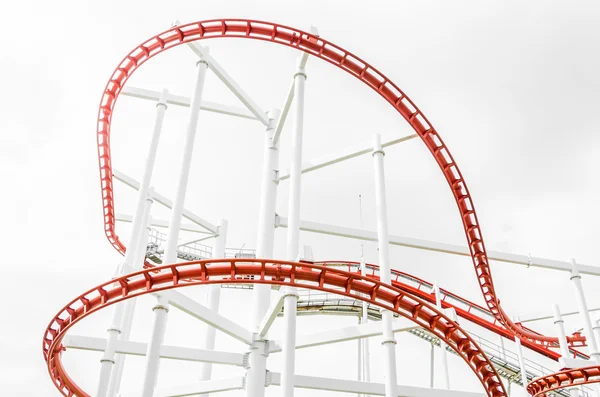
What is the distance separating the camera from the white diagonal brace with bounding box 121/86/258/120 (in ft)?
31.2

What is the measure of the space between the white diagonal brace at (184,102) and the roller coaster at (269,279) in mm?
20

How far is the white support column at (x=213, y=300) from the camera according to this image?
876 cm

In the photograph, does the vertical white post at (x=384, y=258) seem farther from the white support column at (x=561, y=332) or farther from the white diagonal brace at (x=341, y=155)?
the white support column at (x=561, y=332)

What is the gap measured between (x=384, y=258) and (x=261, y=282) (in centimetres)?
197

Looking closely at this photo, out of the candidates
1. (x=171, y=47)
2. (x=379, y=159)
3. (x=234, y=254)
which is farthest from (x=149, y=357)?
(x=234, y=254)

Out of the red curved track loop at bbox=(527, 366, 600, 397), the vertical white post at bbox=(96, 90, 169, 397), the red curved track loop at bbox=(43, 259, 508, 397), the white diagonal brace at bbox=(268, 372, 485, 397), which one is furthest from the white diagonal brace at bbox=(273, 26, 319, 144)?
the red curved track loop at bbox=(527, 366, 600, 397)

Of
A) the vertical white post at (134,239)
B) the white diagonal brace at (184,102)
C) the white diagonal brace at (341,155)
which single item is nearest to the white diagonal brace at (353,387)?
the vertical white post at (134,239)

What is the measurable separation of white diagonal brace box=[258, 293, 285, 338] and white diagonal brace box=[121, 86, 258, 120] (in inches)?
152

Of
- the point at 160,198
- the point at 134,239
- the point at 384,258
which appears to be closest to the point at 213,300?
the point at 134,239

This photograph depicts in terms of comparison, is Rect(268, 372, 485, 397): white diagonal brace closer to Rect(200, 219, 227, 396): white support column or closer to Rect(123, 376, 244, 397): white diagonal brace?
Rect(123, 376, 244, 397): white diagonal brace

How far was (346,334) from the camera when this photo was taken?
668 centimetres

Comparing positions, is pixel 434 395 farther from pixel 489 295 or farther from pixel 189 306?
pixel 489 295

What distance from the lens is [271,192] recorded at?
8508mm

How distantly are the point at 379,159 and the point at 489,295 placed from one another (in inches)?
171
